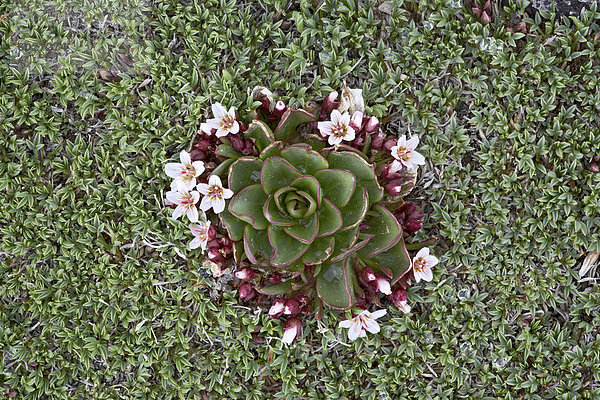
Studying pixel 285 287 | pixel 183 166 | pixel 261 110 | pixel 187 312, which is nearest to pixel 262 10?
pixel 261 110

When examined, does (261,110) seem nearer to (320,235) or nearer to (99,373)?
(320,235)

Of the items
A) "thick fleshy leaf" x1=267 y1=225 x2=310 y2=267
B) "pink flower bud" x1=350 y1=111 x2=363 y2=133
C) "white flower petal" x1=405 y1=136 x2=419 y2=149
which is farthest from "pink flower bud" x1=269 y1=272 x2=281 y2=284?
"white flower petal" x1=405 y1=136 x2=419 y2=149

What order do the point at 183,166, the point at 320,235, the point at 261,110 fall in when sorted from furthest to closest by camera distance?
the point at 261,110
the point at 183,166
the point at 320,235

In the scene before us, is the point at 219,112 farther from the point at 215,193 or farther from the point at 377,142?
the point at 377,142

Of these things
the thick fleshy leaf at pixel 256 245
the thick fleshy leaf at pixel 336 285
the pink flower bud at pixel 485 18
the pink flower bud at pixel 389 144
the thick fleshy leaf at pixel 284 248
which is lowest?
the thick fleshy leaf at pixel 336 285

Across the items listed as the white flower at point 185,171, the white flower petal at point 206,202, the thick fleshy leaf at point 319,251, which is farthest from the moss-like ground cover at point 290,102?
the thick fleshy leaf at point 319,251

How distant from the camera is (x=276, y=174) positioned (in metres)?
3.12

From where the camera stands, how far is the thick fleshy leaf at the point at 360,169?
321 centimetres

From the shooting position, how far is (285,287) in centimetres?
354

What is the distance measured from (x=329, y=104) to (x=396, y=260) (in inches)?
46.7

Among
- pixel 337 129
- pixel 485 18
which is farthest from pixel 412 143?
pixel 485 18

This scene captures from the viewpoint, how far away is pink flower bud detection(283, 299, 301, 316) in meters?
3.47

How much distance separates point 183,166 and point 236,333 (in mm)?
1362

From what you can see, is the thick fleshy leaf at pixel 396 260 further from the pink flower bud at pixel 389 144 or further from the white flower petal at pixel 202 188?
the white flower petal at pixel 202 188
